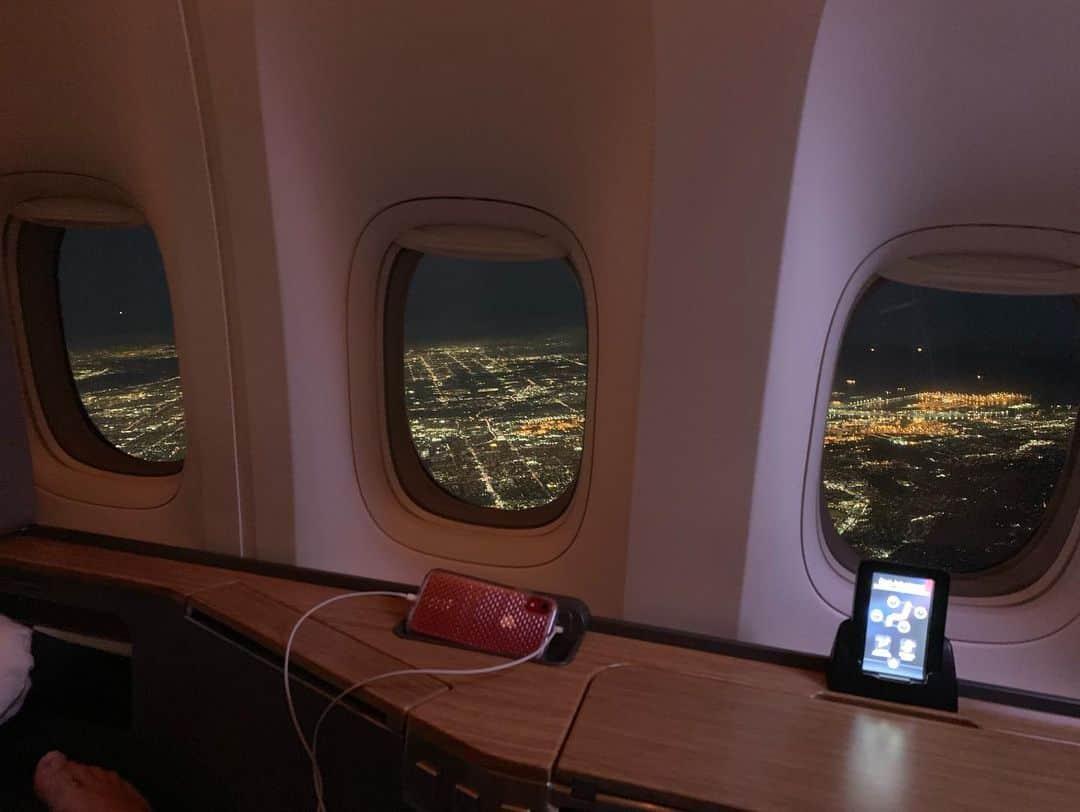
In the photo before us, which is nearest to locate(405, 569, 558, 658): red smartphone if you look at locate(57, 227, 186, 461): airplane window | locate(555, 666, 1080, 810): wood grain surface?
locate(555, 666, 1080, 810): wood grain surface

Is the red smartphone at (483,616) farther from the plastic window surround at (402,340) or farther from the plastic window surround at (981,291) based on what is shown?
the plastic window surround at (981,291)

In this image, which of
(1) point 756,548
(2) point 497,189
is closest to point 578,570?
(1) point 756,548

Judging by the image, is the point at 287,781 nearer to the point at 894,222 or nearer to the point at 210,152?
the point at 210,152

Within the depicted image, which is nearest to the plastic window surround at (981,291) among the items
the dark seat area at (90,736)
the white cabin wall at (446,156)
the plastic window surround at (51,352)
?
the white cabin wall at (446,156)

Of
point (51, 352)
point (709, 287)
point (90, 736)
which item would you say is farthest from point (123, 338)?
point (709, 287)

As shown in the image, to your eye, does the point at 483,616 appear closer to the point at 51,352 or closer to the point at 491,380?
the point at 491,380

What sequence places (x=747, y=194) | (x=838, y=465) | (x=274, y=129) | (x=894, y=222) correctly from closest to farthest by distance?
1. (x=747, y=194)
2. (x=894, y=222)
3. (x=274, y=129)
4. (x=838, y=465)
